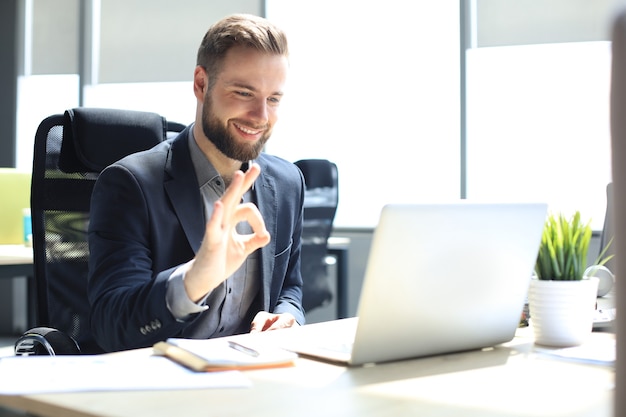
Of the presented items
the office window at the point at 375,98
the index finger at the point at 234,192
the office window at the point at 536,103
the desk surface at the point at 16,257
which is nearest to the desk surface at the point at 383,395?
the index finger at the point at 234,192

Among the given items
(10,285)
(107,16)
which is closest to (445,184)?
(107,16)

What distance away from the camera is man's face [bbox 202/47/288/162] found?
176cm

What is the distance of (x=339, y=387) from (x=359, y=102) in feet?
14.0

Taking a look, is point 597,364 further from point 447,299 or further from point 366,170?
point 366,170

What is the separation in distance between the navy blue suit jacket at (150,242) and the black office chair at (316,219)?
74.1 inches

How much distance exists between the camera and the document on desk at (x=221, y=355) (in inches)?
41.1

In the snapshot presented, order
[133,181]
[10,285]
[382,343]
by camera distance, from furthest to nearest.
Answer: [10,285] → [133,181] → [382,343]

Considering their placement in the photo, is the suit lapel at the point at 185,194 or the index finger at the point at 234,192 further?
the suit lapel at the point at 185,194

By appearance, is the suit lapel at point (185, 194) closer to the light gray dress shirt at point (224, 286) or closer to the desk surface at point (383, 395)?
the light gray dress shirt at point (224, 286)

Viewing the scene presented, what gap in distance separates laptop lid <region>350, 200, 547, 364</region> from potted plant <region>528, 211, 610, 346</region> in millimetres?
44

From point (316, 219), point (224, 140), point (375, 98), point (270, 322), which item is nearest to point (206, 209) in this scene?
point (224, 140)

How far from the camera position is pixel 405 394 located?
96 cm

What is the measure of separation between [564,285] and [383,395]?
49cm

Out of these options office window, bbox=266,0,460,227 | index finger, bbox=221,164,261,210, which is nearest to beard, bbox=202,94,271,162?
index finger, bbox=221,164,261,210
